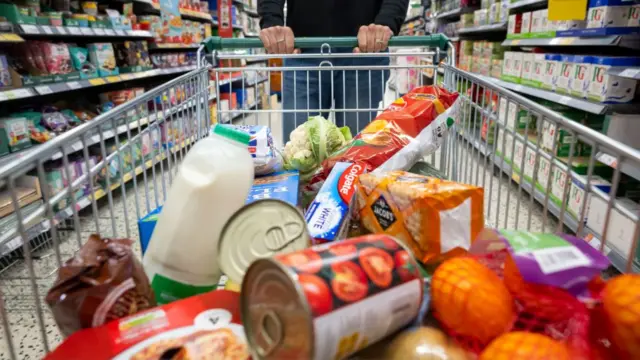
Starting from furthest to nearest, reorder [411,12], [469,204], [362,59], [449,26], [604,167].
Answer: [411,12]
[449,26]
[604,167]
[362,59]
[469,204]

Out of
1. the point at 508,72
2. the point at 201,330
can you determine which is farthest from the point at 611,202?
the point at 508,72

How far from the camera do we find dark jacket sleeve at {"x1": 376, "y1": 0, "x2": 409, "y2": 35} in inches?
73.3

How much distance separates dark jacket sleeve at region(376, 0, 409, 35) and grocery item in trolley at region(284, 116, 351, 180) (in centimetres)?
60

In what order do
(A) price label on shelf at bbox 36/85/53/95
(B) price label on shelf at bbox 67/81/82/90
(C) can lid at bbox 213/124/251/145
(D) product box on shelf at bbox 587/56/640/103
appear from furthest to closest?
(B) price label on shelf at bbox 67/81/82/90 → (A) price label on shelf at bbox 36/85/53/95 → (D) product box on shelf at bbox 587/56/640/103 → (C) can lid at bbox 213/124/251/145

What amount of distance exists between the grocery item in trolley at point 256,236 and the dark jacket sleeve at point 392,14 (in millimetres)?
1310

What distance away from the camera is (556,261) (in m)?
0.69

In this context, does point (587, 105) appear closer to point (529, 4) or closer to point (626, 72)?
point (626, 72)

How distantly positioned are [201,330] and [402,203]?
43 centimetres

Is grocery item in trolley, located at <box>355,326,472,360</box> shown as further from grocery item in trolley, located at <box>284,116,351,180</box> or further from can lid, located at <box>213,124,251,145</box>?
grocery item in trolley, located at <box>284,116,351,180</box>

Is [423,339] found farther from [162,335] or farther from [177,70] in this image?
[177,70]

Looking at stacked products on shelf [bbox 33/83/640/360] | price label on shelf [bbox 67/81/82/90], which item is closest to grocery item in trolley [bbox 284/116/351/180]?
stacked products on shelf [bbox 33/83/640/360]

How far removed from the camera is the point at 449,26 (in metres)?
6.32

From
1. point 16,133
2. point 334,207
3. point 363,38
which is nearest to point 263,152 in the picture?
point 334,207

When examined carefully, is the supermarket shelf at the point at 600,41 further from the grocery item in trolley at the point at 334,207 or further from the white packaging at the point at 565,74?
the grocery item in trolley at the point at 334,207
